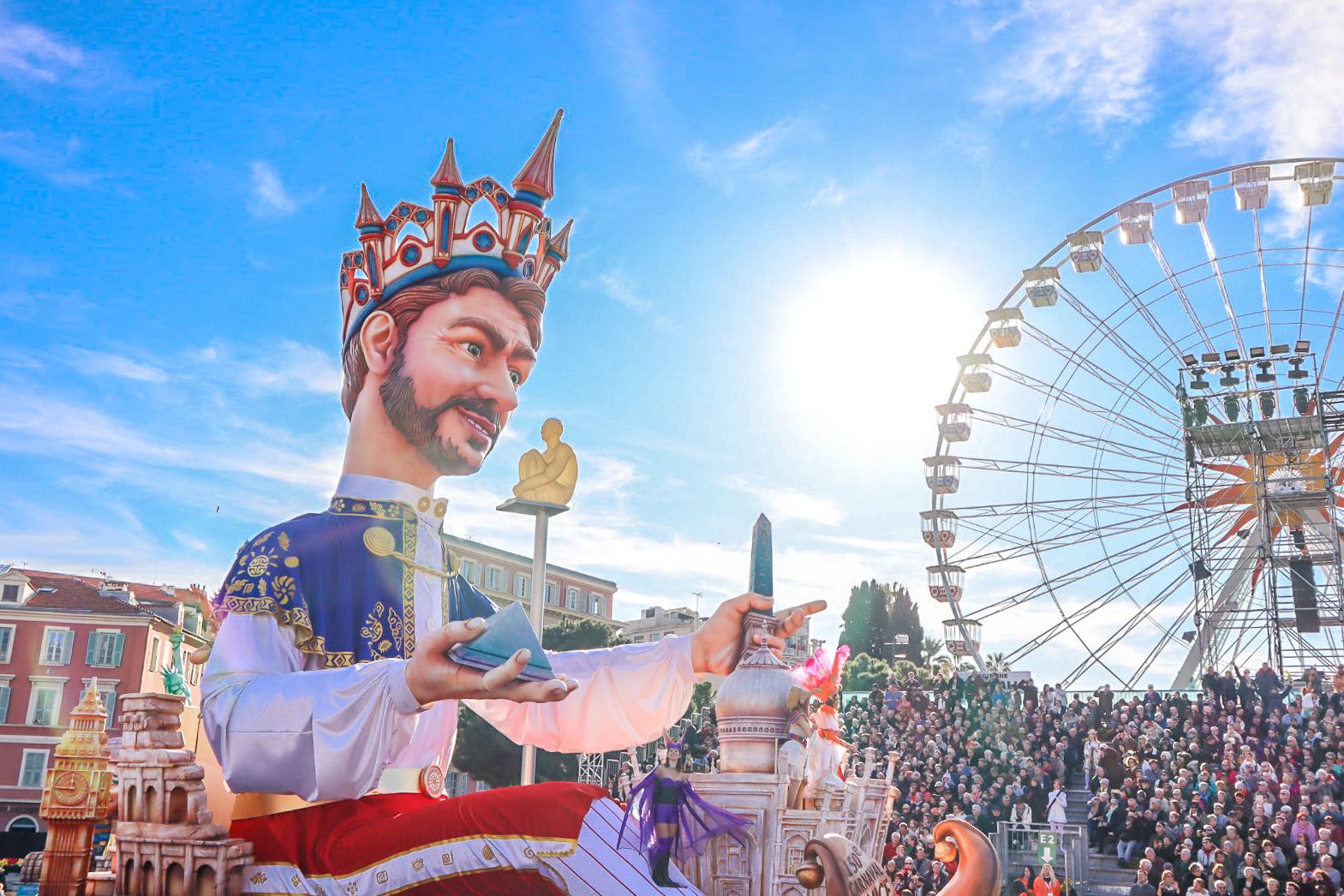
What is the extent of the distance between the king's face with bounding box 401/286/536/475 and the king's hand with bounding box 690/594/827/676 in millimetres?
1234

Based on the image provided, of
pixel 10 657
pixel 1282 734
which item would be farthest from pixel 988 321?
pixel 10 657

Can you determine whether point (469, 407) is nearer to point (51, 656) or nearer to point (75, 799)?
point (75, 799)

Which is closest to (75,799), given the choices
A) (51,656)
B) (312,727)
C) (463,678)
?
(312,727)

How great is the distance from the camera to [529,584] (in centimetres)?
3572

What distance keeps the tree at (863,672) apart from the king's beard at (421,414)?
2780 centimetres

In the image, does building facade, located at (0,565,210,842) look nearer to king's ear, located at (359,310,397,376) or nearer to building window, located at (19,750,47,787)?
building window, located at (19,750,47,787)

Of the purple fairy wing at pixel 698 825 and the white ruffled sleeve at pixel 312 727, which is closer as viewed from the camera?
the white ruffled sleeve at pixel 312 727

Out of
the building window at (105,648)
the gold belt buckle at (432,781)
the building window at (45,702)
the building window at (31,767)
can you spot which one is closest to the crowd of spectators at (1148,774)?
the gold belt buckle at (432,781)

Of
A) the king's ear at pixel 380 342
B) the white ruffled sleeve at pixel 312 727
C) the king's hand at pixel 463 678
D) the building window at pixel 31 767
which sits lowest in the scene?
the building window at pixel 31 767

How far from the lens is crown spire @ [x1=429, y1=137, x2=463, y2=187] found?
4.92m

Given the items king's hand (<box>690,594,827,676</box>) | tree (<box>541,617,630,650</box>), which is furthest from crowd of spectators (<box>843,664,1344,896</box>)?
tree (<box>541,617,630,650</box>)

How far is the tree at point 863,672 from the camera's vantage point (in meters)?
33.8

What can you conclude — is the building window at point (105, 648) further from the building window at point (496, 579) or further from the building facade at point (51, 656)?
the building window at point (496, 579)

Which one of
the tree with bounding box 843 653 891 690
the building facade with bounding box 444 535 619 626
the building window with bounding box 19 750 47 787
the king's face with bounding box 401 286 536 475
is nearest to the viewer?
the king's face with bounding box 401 286 536 475
